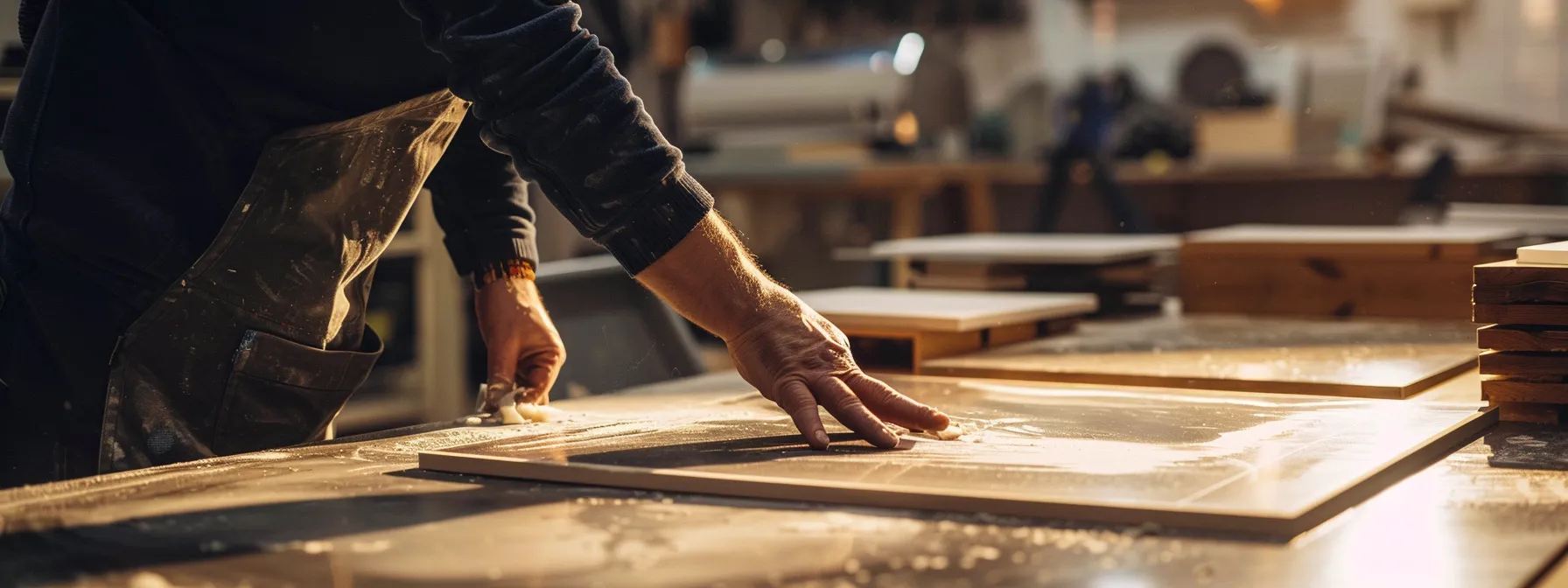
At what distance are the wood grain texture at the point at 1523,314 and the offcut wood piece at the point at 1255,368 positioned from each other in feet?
0.37

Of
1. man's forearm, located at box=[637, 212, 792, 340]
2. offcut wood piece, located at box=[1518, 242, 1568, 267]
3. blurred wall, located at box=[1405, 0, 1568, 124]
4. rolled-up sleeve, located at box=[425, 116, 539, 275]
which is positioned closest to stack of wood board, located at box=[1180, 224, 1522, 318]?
offcut wood piece, located at box=[1518, 242, 1568, 267]

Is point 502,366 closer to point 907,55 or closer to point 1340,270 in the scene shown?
point 1340,270

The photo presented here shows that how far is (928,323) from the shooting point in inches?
59.1

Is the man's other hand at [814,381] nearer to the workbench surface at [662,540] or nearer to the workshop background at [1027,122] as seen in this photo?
the workbench surface at [662,540]

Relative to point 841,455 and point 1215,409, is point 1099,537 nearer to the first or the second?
point 841,455

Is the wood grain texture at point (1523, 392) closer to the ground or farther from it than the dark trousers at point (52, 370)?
closer to the ground

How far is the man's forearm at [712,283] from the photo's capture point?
101 centimetres

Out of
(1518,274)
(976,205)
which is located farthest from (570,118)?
(976,205)

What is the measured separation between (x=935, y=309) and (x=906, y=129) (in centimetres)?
359

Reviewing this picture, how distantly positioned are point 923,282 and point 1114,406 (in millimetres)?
945

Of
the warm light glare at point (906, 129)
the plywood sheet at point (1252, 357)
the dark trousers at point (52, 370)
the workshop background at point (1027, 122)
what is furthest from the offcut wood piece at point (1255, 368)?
the warm light glare at point (906, 129)

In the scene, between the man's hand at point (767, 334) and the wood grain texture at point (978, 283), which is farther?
the wood grain texture at point (978, 283)

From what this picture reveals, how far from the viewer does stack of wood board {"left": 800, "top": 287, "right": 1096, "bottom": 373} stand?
1.51 metres

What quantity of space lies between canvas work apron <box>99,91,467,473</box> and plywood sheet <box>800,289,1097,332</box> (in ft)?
1.69
